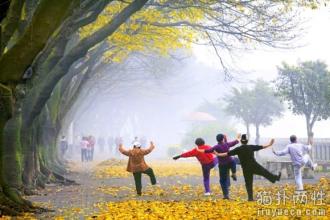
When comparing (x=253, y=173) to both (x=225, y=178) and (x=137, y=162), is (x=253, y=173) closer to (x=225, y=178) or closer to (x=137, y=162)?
(x=225, y=178)

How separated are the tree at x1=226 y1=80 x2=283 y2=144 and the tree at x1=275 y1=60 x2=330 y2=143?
12.6 meters

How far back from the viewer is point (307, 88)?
31781mm

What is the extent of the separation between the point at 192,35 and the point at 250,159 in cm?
825

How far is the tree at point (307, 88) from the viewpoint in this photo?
102ft

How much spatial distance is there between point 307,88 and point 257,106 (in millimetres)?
14695

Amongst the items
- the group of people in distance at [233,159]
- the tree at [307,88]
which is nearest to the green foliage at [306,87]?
the tree at [307,88]

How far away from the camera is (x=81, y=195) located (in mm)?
15938

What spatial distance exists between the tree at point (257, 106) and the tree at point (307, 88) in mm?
12646

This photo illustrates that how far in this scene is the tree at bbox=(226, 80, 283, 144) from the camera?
4641cm

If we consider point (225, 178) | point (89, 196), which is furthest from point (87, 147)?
point (225, 178)

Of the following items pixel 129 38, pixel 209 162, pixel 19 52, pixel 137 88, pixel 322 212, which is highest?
pixel 137 88

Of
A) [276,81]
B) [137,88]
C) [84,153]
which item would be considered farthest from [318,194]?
[137,88]

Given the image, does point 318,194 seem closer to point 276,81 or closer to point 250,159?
point 250,159

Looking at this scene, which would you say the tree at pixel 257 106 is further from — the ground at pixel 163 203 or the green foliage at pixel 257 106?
the ground at pixel 163 203
